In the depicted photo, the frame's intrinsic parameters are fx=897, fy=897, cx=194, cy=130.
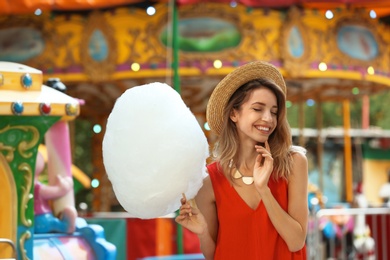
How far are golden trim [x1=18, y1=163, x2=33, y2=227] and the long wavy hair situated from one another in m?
1.69

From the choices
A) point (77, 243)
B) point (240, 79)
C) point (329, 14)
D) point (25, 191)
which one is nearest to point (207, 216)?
point (240, 79)

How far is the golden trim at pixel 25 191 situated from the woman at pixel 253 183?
167cm

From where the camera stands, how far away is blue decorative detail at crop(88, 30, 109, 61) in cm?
1176

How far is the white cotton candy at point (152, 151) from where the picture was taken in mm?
3166

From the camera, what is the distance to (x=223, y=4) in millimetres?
11438

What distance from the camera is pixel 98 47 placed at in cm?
1178

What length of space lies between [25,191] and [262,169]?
199 cm

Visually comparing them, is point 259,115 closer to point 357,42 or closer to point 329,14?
point 329,14

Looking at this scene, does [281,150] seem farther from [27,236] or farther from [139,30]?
[139,30]

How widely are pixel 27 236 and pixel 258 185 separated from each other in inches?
77.3

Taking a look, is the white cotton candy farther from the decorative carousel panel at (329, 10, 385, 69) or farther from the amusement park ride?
the decorative carousel panel at (329, 10, 385, 69)

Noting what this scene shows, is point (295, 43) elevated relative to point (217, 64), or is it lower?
elevated

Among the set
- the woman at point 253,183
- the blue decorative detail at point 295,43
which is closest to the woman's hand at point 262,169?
the woman at point 253,183

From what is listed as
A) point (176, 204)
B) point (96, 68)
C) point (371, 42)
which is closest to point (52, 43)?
point (96, 68)
